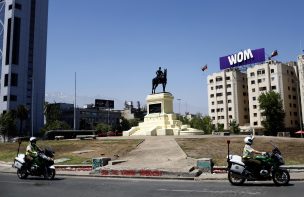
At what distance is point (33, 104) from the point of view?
12850 cm

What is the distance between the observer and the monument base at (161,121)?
49.2m

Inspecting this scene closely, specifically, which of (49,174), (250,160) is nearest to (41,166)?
(49,174)

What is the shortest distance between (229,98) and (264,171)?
369 ft

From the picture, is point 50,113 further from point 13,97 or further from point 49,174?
point 49,174

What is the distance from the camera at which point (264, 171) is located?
15.0 meters

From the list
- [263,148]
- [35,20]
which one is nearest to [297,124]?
[263,148]

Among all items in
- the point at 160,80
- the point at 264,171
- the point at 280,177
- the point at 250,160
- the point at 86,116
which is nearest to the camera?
the point at 280,177

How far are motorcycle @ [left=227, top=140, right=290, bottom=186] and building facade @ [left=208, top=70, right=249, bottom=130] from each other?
109292 mm

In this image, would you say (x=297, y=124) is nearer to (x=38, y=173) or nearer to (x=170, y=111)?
(x=170, y=111)

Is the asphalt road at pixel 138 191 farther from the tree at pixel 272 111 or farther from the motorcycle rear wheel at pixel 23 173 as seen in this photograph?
the tree at pixel 272 111

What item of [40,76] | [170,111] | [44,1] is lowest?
[170,111]

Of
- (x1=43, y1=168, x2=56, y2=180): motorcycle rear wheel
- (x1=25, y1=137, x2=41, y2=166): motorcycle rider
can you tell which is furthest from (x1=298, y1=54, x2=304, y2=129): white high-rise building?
(x1=25, y1=137, x2=41, y2=166): motorcycle rider

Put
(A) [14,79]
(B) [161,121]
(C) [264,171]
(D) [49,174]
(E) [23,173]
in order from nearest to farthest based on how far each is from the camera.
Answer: (C) [264,171] → (D) [49,174] → (E) [23,173] → (B) [161,121] → (A) [14,79]

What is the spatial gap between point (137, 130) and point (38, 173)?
35046 mm
